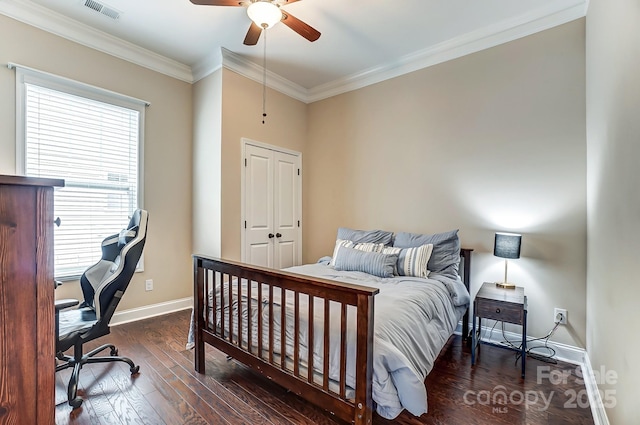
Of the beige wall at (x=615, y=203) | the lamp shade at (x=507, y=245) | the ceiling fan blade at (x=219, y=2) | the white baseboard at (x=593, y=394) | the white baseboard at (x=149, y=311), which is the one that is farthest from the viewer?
the white baseboard at (x=149, y=311)

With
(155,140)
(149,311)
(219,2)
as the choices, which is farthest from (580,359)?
(155,140)

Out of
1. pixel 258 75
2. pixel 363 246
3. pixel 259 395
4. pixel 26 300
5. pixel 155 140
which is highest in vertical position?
pixel 258 75

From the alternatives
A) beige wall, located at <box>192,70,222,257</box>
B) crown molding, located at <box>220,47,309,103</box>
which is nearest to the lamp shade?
beige wall, located at <box>192,70,222,257</box>

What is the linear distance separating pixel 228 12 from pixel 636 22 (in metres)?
2.76

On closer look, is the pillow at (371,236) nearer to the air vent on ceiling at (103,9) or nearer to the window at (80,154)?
the window at (80,154)

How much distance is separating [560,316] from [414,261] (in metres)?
1.28

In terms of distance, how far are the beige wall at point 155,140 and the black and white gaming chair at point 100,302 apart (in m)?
0.99

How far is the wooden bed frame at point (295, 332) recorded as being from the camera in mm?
1429

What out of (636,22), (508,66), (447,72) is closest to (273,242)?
(447,72)

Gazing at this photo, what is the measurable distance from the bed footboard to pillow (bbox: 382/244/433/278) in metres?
1.14

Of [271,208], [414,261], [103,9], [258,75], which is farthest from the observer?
[271,208]

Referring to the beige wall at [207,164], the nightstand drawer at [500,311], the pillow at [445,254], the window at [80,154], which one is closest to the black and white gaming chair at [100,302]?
the window at [80,154]

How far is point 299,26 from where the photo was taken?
2.34 m

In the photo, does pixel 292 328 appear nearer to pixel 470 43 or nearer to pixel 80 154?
pixel 80 154
